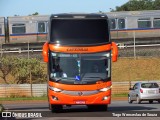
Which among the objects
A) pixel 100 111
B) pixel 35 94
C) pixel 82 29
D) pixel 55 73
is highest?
pixel 82 29

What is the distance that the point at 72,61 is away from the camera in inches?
994

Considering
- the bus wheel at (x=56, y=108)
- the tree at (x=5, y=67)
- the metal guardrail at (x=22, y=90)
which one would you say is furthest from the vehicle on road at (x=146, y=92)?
the tree at (x=5, y=67)

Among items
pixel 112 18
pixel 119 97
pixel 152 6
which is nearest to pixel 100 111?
pixel 119 97

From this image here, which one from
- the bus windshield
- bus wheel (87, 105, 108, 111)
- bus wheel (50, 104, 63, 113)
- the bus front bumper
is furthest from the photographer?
bus wheel (87, 105, 108, 111)

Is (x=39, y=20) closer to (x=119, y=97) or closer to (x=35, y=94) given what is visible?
(x=35, y=94)

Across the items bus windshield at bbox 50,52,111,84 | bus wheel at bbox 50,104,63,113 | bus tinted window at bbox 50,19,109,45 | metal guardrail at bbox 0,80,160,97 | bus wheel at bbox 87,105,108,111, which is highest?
bus tinted window at bbox 50,19,109,45

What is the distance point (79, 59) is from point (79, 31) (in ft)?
4.23

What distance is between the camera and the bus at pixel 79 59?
24781mm

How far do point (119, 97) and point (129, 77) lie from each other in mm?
5940

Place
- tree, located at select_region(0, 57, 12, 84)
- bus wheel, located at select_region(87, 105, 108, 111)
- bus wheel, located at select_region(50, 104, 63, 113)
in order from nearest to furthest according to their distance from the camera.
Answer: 1. bus wheel, located at select_region(50, 104, 63, 113)
2. bus wheel, located at select_region(87, 105, 108, 111)
3. tree, located at select_region(0, 57, 12, 84)

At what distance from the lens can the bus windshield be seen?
82.1 ft

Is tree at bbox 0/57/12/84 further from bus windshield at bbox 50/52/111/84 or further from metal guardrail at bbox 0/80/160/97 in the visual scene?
bus windshield at bbox 50/52/111/84

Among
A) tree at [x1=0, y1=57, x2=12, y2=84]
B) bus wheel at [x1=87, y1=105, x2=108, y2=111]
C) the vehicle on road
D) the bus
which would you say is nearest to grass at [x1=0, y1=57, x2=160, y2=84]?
tree at [x1=0, y1=57, x2=12, y2=84]

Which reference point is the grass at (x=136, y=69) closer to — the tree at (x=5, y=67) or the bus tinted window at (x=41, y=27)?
the bus tinted window at (x=41, y=27)
